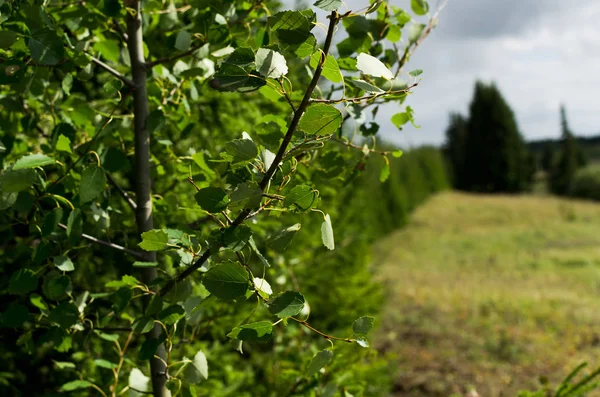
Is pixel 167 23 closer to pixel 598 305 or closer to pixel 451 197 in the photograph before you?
pixel 598 305

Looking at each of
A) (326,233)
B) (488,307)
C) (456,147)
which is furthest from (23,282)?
(456,147)

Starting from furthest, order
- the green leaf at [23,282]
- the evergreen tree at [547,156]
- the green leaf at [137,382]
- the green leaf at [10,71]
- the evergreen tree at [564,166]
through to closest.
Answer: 1. the evergreen tree at [547,156]
2. the evergreen tree at [564,166]
3. the green leaf at [137,382]
4. the green leaf at [23,282]
5. the green leaf at [10,71]

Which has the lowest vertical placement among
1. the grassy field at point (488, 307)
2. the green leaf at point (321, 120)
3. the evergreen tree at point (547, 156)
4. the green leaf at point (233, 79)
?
the evergreen tree at point (547, 156)

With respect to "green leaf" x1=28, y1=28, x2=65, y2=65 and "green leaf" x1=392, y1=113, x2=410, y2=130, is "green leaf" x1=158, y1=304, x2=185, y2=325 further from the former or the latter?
"green leaf" x1=392, y1=113, x2=410, y2=130

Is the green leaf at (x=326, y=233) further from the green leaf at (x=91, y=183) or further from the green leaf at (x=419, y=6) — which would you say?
the green leaf at (x=419, y=6)

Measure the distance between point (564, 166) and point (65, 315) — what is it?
145 ft

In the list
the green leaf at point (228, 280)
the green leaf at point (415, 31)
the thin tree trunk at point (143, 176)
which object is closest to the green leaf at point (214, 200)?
the green leaf at point (228, 280)

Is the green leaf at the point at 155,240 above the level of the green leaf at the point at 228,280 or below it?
above

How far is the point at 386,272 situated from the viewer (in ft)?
50.7

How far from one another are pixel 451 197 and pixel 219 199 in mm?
36348

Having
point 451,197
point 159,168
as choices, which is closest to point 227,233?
point 159,168

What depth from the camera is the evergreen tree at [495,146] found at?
136ft

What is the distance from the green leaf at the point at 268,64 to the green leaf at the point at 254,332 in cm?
45

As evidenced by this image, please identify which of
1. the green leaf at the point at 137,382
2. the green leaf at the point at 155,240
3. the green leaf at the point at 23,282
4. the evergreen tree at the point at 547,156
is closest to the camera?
the green leaf at the point at 155,240
